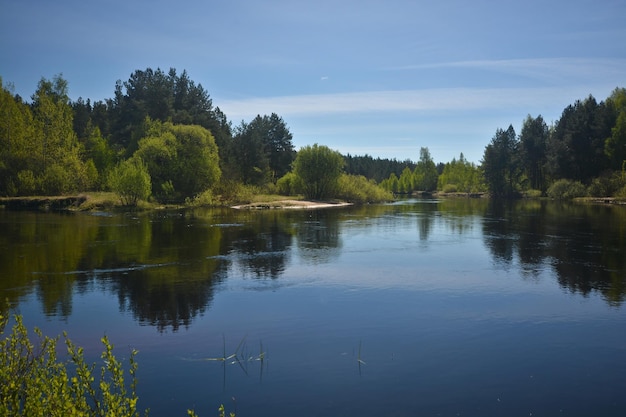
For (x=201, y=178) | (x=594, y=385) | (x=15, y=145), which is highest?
(x=15, y=145)

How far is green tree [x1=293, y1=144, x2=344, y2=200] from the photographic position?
95.5 meters

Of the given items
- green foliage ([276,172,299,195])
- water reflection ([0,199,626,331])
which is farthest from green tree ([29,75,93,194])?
green foliage ([276,172,299,195])

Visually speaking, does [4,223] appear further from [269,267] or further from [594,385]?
[594,385]

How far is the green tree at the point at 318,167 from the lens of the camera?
313ft

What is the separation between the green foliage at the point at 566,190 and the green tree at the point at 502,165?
19.7 meters

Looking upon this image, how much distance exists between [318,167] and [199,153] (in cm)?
2325

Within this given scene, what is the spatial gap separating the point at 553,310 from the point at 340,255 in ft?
49.2

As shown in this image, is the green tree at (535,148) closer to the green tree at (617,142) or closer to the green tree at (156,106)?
the green tree at (617,142)

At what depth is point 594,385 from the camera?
1217cm

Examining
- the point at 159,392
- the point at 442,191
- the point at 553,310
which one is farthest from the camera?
the point at 442,191

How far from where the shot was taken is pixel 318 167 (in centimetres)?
9575

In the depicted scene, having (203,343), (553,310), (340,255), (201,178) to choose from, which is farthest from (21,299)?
(201,178)

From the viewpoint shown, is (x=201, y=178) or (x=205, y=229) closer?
(x=205, y=229)

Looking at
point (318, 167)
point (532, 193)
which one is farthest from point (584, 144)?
point (318, 167)
